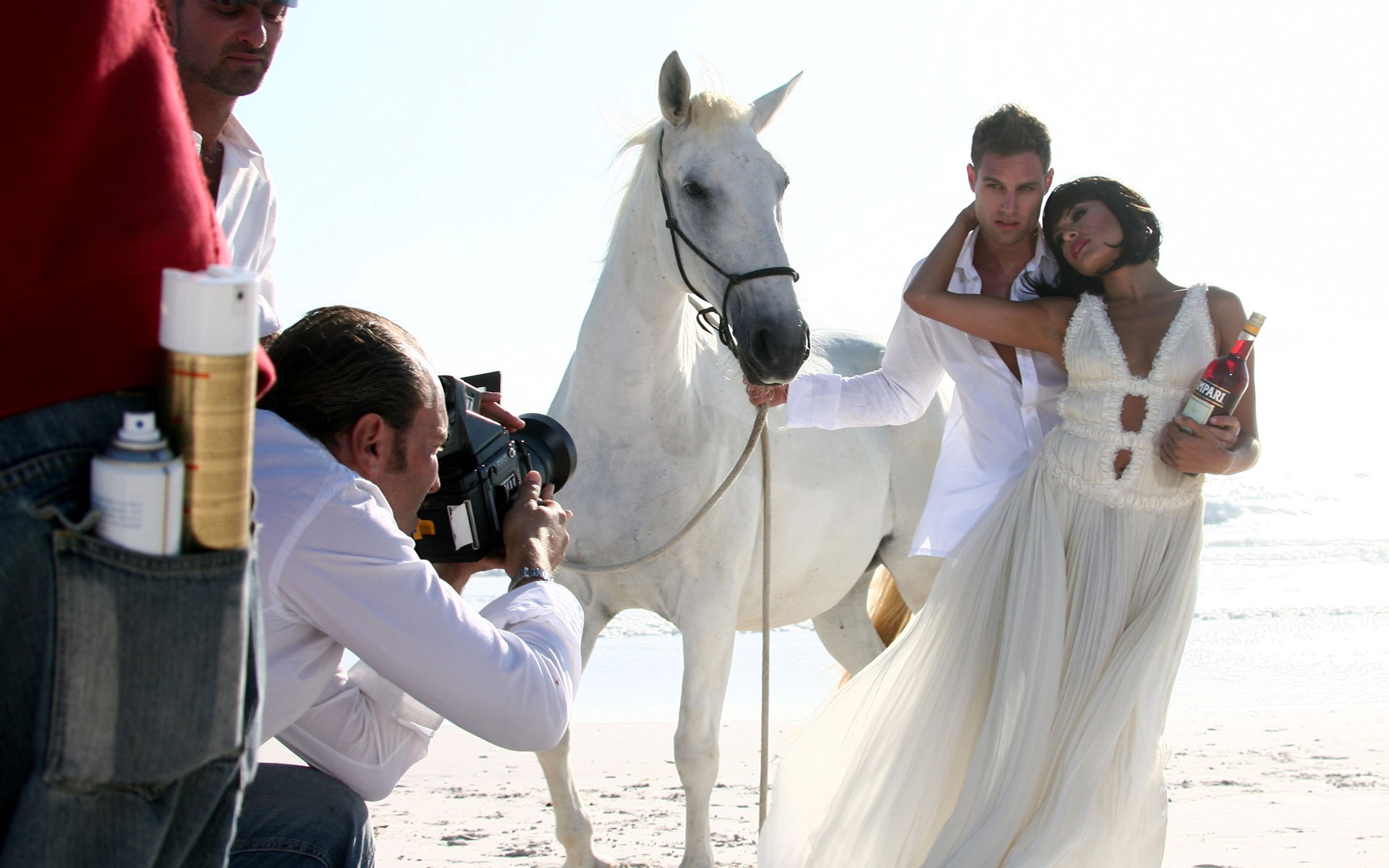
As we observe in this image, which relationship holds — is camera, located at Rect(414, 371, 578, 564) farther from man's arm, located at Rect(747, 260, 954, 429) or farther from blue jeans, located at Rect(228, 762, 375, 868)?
man's arm, located at Rect(747, 260, 954, 429)

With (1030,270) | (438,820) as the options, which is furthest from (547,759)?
(1030,270)

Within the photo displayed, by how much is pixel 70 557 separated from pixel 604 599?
3157 millimetres

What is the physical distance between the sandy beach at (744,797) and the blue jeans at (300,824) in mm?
2291

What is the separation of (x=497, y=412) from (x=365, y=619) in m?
0.85

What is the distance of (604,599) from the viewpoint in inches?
158

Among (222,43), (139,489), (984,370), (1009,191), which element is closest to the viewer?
(139,489)

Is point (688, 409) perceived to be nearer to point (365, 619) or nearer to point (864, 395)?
point (864, 395)

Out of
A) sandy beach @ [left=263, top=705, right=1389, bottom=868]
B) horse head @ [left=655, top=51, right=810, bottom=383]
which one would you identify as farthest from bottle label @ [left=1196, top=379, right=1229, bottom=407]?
sandy beach @ [left=263, top=705, right=1389, bottom=868]

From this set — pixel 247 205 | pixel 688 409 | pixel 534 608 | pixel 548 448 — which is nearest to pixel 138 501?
pixel 534 608

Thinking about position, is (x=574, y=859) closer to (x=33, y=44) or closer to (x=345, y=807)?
(x=345, y=807)

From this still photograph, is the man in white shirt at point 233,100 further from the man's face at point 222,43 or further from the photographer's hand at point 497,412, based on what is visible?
the photographer's hand at point 497,412

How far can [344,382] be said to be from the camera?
5.73 feet

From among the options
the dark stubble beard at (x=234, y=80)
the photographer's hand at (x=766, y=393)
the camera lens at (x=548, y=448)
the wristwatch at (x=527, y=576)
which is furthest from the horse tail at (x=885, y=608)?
the dark stubble beard at (x=234, y=80)

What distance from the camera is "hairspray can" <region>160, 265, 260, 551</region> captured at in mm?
901
